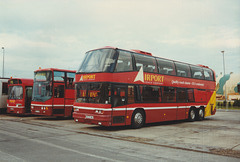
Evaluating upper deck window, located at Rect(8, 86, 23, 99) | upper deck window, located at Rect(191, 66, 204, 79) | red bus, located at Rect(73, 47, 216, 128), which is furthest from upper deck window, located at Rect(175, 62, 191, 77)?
upper deck window, located at Rect(8, 86, 23, 99)

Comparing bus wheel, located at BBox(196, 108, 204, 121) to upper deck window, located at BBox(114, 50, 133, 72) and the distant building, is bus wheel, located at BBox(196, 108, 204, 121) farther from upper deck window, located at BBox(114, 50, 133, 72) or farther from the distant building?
the distant building

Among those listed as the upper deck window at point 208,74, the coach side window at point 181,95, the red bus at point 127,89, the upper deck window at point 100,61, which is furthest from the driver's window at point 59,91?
the upper deck window at point 208,74

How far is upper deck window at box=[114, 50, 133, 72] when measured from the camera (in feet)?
39.4

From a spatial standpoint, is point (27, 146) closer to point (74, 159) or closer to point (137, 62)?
point (74, 159)

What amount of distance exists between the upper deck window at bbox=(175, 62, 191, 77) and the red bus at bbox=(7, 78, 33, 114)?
38.5ft

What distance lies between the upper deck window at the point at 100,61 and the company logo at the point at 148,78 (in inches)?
73.9

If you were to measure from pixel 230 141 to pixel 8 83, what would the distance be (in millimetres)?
18055

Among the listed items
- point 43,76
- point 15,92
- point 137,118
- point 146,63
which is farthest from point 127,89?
point 15,92

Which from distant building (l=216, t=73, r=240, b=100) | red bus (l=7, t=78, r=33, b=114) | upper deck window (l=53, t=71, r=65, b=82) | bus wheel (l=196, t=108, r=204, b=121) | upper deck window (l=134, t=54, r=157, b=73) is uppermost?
distant building (l=216, t=73, r=240, b=100)

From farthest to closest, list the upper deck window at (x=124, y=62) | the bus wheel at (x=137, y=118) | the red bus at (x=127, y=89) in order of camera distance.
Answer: the bus wheel at (x=137, y=118), the upper deck window at (x=124, y=62), the red bus at (x=127, y=89)

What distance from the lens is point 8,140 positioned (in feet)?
28.2

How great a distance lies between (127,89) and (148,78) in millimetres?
1871

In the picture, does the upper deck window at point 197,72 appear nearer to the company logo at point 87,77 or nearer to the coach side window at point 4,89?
the company logo at point 87,77

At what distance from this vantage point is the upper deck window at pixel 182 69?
1650 cm
